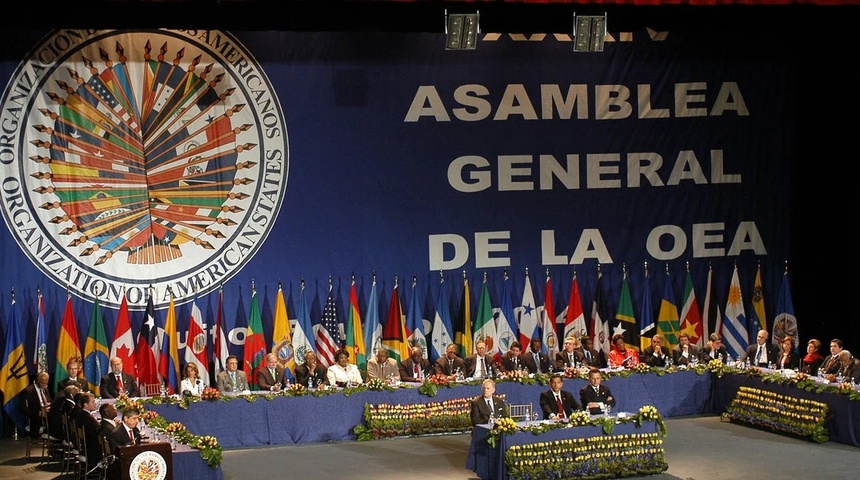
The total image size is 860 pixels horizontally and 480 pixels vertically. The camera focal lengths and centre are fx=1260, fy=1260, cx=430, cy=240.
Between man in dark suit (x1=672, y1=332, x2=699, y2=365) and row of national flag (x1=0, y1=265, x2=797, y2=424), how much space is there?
1.66m

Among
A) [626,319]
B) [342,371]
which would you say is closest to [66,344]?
[342,371]

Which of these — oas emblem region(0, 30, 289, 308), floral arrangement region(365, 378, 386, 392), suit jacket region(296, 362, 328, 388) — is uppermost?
oas emblem region(0, 30, 289, 308)

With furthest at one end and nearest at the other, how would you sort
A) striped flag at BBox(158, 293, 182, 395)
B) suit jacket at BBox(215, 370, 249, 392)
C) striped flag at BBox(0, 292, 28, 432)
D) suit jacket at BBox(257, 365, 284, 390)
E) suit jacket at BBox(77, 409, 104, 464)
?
striped flag at BBox(158, 293, 182, 395) < striped flag at BBox(0, 292, 28, 432) < suit jacket at BBox(257, 365, 284, 390) < suit jacket at BBox(215, 370, 249, 392) < suit jacket at BBox(77, 409, 104, 464)

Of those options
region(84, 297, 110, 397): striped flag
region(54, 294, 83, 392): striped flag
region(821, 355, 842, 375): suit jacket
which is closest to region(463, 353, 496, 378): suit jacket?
region(821, 355, 842, 375): suit jacket

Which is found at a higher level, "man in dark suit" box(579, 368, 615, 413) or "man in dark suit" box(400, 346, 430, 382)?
"man in dark suit" box(400, 346, 430, 382)

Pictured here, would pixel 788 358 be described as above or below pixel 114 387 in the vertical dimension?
above

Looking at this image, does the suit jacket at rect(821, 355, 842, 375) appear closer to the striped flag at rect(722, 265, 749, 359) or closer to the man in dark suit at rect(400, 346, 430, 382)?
the striped flag at rect(722, 265, 749, 359)

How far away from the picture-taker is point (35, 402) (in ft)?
54.9

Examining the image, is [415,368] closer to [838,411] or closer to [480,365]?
[480,365]

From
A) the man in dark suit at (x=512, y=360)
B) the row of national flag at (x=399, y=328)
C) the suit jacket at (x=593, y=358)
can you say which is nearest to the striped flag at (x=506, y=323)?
the row of national flag at (x=399, y=328)

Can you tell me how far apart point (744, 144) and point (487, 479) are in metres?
9.35

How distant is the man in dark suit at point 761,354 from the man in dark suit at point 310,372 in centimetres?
593

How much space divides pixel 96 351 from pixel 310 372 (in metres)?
3.21

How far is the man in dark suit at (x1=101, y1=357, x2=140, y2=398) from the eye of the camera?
16.6 metres
